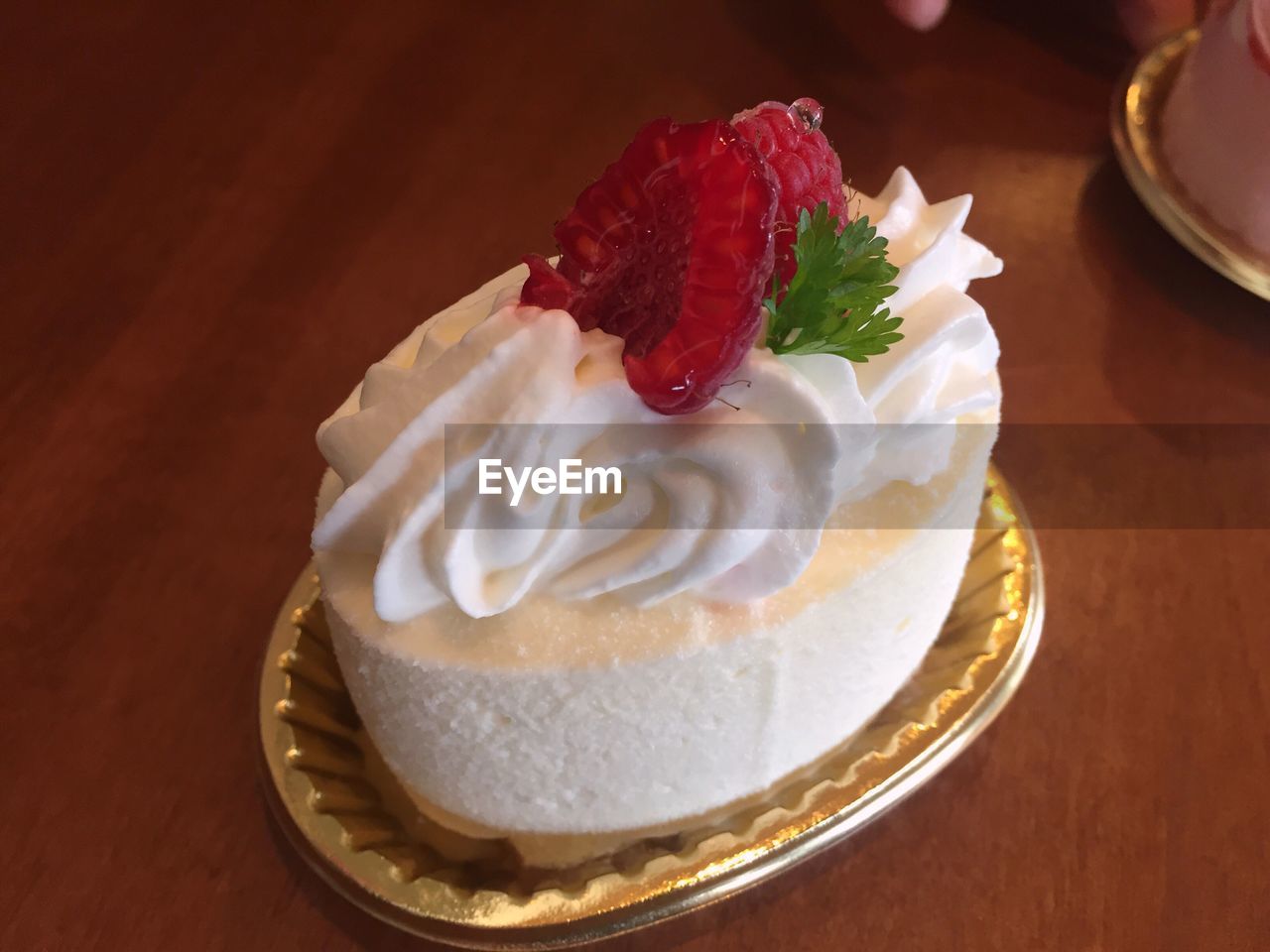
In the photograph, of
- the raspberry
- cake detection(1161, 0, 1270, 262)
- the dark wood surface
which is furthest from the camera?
cake detection(1161, 0, 1270, 262)

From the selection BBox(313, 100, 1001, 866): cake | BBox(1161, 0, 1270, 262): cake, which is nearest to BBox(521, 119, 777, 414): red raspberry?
BBox(313, 100, 1001, 866): cake

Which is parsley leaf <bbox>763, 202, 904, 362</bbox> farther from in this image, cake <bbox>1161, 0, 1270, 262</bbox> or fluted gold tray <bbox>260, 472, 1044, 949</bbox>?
cake <bbox>1161, 0, 1270, 262</bbox>

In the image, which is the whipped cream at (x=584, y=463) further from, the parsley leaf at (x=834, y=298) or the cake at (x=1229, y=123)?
the cake at (x=1229, y=123)

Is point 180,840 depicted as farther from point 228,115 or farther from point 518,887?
point 228,115

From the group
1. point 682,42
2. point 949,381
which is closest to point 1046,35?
point 682,42

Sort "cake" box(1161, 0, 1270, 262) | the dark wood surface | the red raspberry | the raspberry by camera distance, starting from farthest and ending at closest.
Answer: "cake" box(1161, 0, 1270, 262)
the dark wood surface
the raspberry
the red raspberry
